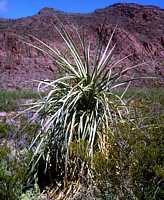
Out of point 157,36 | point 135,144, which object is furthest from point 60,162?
point 157,36

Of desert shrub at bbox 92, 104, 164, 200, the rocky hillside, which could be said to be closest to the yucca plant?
desert shrub at bbox 92, 104, 164, 200

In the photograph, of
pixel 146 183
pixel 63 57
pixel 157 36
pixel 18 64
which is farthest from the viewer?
pixel 157 36

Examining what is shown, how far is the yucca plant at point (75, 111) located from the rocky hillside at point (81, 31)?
1048 inches

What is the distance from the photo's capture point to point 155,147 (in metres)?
7.19

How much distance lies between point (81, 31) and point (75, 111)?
34.5 metres

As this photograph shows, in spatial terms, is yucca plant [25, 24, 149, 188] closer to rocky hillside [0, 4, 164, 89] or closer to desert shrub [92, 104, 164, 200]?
desert shrub [92, 104, 164, 200]

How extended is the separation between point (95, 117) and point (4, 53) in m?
34.8

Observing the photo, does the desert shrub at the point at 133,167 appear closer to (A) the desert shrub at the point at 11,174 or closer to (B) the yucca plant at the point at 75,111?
(B) the yucca plant at the point at 75,111

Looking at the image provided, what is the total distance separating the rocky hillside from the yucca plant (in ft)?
87.3

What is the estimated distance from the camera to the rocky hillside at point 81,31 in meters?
40.8

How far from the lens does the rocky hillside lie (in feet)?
134

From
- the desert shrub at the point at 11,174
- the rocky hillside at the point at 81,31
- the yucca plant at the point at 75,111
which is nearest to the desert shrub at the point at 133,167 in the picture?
the yucca plant at the point at 75,111

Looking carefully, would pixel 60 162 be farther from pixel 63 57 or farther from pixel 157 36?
pixel 157 36

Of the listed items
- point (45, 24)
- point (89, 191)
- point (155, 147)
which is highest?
point (45, 24)
